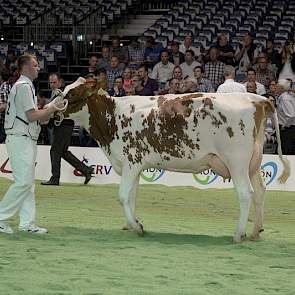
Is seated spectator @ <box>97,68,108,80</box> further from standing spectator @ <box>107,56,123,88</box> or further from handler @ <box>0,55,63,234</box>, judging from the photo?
handler @ <box>0,55,63,234</box>

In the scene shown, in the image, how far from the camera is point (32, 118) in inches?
404

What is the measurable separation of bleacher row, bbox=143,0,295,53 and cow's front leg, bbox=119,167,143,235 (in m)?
13.6

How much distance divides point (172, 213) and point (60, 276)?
5.95 m

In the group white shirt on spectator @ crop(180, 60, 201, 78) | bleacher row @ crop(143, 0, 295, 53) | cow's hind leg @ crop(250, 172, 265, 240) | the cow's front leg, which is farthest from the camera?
bleacher row @ crop(143, 0, 295, 53)

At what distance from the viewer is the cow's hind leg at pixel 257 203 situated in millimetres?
10406

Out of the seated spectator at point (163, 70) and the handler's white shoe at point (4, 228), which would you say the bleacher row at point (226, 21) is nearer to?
the seated spectator at point (163, 70)

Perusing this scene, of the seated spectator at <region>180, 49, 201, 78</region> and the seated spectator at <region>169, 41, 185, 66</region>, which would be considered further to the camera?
the seated spectator at <region>169, 41, 185, 66</region>

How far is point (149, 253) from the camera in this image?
907cm

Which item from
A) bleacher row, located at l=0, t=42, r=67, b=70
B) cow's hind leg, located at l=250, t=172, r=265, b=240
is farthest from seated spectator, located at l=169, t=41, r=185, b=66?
cow's hind leg, located at l=250, t=172, r=265, b=240

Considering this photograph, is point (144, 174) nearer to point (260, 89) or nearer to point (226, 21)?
point (260, 89)

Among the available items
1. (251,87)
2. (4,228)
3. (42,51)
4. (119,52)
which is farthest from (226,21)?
(4,228)

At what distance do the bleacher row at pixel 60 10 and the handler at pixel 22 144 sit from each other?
18896 millimetres

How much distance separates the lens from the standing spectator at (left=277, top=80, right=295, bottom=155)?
1852cm

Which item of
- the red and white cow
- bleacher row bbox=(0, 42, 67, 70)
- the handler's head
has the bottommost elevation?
bleacher row bbox=(0, 42, 67, 70)
